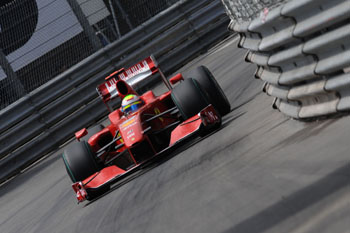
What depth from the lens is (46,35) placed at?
13.8 metres

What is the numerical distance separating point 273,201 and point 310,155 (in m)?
0.81

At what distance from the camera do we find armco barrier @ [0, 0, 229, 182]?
47.1 feet

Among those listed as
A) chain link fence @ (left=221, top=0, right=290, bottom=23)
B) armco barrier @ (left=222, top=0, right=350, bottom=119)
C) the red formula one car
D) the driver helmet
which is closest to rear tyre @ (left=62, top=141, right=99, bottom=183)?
the red formula one car

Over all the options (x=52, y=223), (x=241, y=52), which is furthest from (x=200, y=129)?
(x=241, y=52)

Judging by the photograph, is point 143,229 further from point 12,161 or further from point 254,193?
point 12,161

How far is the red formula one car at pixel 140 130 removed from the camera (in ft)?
26.5

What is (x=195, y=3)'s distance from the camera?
16.9m

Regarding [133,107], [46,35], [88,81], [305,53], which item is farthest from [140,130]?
[88,81]

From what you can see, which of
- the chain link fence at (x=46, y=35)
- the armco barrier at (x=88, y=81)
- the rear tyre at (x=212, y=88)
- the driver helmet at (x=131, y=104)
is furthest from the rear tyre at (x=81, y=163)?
the armco barrier at (x=88, y=81)

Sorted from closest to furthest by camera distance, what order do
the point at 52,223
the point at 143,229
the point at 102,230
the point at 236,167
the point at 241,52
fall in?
the point at 143,229, the point at 236,167, the point at 102,230, the point at 52,223, the point at 241,52

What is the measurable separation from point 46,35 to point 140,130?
6153 millimetres

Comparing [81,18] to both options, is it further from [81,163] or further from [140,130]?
[140,130]

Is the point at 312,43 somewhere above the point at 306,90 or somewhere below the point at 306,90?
above

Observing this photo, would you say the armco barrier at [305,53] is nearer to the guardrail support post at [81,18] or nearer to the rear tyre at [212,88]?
the rear tyre at [212,88]
